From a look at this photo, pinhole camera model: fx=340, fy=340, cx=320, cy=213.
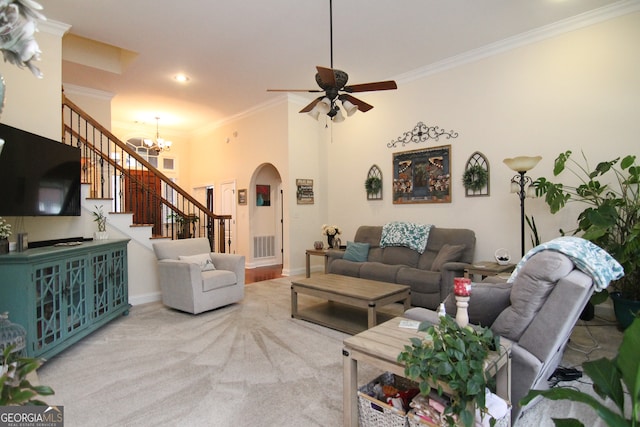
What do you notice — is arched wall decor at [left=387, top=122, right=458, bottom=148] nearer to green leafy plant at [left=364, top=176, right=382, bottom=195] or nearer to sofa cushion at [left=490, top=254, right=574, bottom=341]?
green leafy plant at [left=364, top=176, right=382, bottom=195]

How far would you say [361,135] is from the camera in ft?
20.2

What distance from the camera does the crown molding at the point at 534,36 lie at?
3.69 meters

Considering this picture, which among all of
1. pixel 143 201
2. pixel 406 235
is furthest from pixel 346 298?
pixel 143 201

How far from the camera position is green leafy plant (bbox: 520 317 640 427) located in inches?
44.1

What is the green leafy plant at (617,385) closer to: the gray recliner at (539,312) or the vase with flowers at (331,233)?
the gray recliner at (539,312)

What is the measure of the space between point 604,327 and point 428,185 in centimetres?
267

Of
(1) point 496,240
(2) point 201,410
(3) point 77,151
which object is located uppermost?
(3) point 77,151

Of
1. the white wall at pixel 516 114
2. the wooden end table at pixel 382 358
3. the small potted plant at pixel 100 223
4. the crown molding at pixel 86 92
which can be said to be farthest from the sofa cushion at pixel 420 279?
the crown molding at pixel 86 92

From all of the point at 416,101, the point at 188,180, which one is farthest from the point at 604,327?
the point at 188,180

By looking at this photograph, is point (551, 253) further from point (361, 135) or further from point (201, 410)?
point (361, 135)

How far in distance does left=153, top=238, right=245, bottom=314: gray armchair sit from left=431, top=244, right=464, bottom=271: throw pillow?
254 centimetres

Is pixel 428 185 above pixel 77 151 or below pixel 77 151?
below

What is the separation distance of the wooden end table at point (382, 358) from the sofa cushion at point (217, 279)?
267 cm

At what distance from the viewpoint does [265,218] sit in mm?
7836
